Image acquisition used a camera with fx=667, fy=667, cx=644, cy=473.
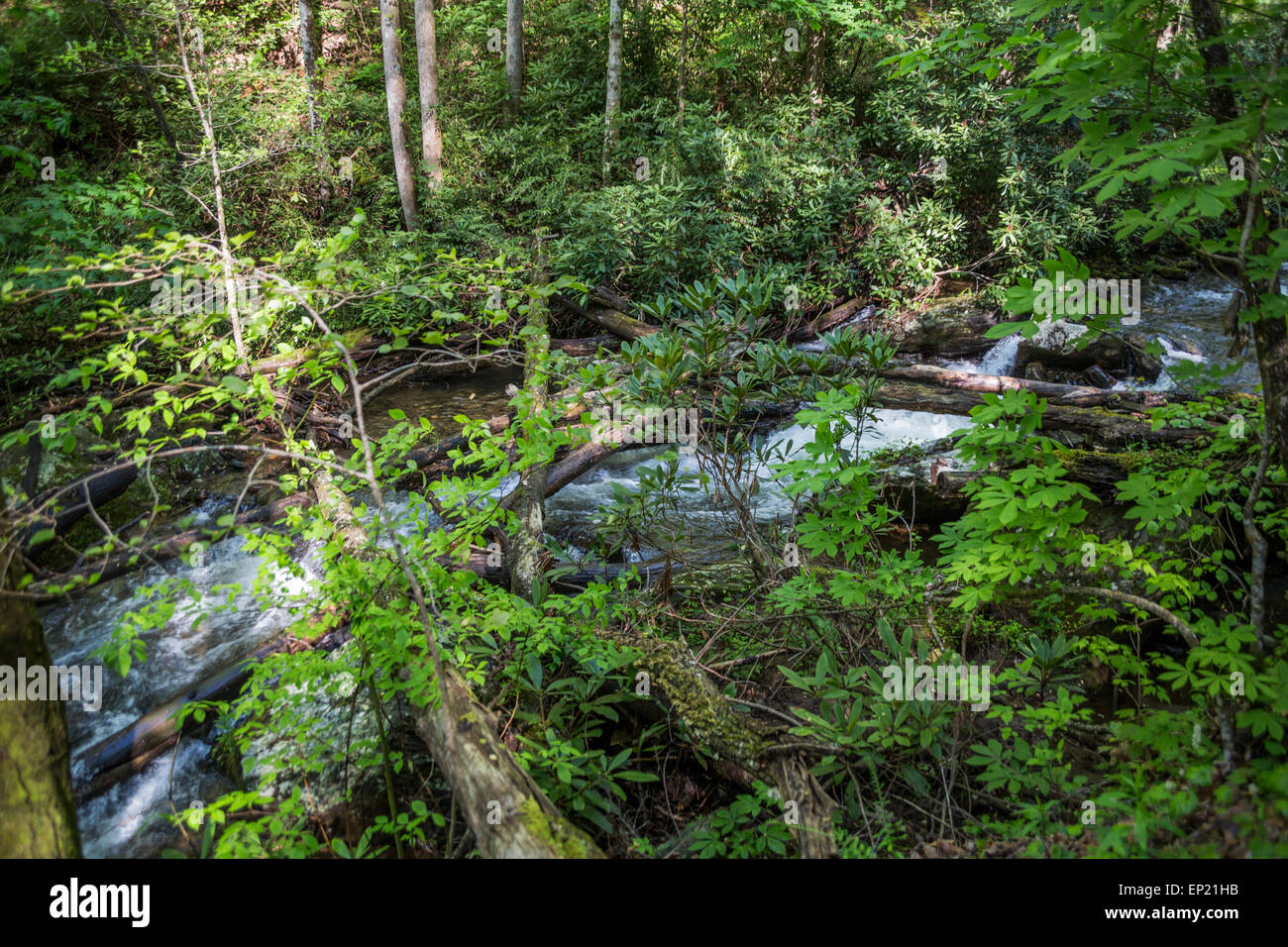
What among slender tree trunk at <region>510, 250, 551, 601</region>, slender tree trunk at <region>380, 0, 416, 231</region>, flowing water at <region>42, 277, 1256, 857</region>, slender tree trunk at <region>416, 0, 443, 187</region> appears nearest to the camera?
flowing water at <region>42, 277, 1256, 857</region>

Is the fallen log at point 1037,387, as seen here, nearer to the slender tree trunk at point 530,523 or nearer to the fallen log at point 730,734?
the slender tree trunk at point 530,523

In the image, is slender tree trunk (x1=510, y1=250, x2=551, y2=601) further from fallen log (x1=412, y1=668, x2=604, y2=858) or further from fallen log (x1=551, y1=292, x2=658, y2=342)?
fallen log (x1=551, y1=292, x2=658, y2=342)

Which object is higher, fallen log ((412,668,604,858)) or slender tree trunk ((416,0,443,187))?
slender tree trunk ((416,0,443,187))

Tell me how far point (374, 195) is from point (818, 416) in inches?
442

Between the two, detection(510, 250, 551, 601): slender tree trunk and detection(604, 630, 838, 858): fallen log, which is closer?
detection(604, 630, 838, 858): fallen log

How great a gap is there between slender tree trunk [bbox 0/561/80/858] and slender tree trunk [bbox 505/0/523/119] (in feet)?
41.1

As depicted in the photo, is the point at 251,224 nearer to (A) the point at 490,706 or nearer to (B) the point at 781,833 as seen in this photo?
(A) the point at 490,706

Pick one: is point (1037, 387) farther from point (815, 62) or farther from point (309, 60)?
point (309, 60)

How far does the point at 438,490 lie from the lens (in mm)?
2869

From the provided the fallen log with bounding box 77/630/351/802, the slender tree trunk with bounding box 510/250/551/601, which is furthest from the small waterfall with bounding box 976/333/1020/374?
the fallen log with bounding box 77/630/351/802

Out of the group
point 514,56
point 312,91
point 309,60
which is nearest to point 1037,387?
point 514,56

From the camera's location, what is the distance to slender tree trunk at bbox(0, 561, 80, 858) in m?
1.91

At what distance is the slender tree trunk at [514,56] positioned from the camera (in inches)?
464

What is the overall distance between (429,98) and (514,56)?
82.3 inches
